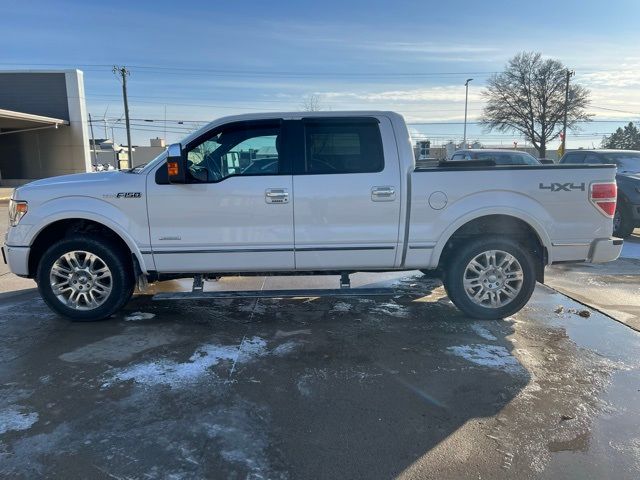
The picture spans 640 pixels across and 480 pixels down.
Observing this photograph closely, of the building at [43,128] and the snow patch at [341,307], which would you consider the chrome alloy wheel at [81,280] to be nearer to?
the snow patch at [341,307]

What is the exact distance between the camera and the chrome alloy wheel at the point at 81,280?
5.04m

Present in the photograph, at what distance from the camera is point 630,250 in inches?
366

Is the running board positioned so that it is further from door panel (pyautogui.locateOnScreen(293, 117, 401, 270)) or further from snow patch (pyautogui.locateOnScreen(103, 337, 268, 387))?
snow patch (pyautogui.locateOnScreen(103, 337, 268, 387))

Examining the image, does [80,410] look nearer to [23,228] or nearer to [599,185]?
[23,228]

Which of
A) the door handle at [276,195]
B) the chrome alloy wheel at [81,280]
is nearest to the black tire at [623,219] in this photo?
the door handle at [276,195]

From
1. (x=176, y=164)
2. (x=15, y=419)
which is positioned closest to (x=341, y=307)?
(x=176, y=164)

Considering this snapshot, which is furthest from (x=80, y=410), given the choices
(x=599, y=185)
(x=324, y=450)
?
(x=599, y=185)

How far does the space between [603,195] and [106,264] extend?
5132 millimetres

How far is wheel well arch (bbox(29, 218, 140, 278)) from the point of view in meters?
5.10

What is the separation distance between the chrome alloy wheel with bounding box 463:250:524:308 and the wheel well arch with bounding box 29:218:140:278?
11.6 feet

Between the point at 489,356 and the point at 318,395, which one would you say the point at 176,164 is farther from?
the point at 489,356

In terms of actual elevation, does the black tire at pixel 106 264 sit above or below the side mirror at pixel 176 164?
below

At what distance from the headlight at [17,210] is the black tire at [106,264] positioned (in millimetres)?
432

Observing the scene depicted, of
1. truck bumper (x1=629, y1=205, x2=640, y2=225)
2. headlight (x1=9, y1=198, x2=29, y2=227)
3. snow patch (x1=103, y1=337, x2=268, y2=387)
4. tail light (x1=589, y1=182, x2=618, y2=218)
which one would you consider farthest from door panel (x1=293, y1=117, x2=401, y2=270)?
truck bumper (x1=629, y1=205, x2=640, y2=225)
